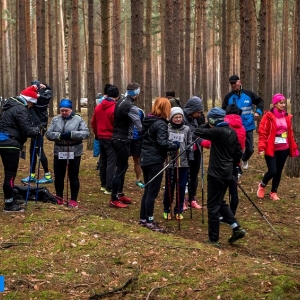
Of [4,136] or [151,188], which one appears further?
[151,188]

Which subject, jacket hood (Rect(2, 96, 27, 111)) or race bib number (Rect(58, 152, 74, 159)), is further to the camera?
race bib number (Rect(58, 152, 74, 159))

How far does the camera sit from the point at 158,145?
7.31 meters

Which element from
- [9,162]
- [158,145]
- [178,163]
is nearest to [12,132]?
[9,162]

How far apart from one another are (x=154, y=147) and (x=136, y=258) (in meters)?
2.11

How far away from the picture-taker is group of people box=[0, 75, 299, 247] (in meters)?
6.63

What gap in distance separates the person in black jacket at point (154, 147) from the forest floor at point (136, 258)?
0.50m

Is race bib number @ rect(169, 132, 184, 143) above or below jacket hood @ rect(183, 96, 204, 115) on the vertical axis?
below

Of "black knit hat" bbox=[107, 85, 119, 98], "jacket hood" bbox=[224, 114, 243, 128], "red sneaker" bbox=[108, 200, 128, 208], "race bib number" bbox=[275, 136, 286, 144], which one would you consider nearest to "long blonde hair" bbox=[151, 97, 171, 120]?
"jacket hood" bbox=[224, 114, 243, 128]

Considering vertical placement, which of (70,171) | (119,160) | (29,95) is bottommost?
(70,171)

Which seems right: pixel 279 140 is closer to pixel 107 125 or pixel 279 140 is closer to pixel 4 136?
pixel 107 125

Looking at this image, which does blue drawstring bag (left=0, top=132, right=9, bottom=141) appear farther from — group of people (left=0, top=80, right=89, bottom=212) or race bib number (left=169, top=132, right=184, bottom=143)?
race bib number (left=169, top=132, right=184, bottom=143)

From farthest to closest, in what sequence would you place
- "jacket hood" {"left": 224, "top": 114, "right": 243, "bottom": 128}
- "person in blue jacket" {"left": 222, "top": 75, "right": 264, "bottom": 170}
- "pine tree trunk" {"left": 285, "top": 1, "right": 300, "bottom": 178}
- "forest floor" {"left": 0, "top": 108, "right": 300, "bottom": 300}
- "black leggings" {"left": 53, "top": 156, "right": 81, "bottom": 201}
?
1. "pine tree trunk" {"left": 285, "top": 1, "right": 300, "bottom": 178}
2. "person in blue jacket" {"left": 222, "top": 75, "right": 264, "bottom": 170}
3. "black leggings" {"left": 53, "top": 156, "right": 81, "bottom": 201}
4. "jacket hood" {"left": 224, "top": 114, "right": 243, "bottom": 128}
5. "forest floor" {"left": 0, "top": 108, "right": 300, "bottom": 300}

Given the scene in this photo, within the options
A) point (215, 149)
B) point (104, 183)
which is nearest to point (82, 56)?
point (104, 183)

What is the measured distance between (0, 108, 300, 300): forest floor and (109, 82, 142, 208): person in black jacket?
0.71m
